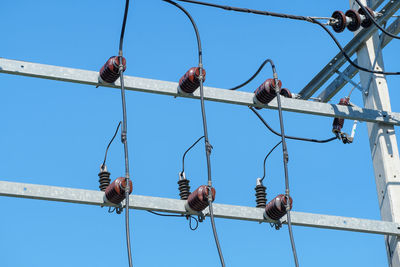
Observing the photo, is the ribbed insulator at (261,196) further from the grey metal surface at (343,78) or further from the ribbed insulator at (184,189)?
the grey metal surface at (343,78)

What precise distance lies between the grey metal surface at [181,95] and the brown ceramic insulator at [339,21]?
2.24 ft

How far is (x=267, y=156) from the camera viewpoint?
7.27 metres

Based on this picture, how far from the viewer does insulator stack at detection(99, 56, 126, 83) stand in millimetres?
6137

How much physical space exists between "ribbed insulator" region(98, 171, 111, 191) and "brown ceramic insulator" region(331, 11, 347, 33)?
2.43 m

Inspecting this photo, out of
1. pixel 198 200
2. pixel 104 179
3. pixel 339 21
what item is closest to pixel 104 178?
pixel 104 179

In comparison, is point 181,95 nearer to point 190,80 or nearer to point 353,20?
point 190,80

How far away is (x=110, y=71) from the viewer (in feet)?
20.1

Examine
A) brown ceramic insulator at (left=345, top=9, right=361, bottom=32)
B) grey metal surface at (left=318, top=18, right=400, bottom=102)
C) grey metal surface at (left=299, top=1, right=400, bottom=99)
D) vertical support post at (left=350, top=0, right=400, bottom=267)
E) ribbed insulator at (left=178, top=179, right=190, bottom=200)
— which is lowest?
ribbed insulator at (left=178, top=179, right=190, bottom=200)

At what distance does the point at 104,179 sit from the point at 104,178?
0.03 ft

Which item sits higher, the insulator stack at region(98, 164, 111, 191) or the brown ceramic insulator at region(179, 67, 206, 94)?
the brown ceramic insulator at region(179, 67, 206, 94)

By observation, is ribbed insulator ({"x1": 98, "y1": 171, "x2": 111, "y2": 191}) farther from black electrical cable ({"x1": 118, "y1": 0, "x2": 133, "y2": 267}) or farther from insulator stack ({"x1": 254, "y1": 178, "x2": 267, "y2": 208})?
insulator stack ({"x1": 254, "y1": 178, "x2": 267, "y2": 208})

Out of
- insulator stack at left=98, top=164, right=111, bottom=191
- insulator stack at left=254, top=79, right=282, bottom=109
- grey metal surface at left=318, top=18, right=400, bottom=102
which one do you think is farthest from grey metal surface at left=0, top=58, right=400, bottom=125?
grey metal surface at left=318, top=18, right=400, bottom=102

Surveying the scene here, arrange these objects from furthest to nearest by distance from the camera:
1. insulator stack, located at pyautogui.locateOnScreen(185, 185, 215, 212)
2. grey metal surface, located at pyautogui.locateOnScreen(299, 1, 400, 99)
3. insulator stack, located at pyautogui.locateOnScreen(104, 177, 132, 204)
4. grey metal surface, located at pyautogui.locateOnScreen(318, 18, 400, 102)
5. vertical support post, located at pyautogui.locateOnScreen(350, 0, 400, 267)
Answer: grey metal surface, located at pyautogui.locateOnScreen(318, 18, 400, 102) < grey metal surface, located at pyautogui.locateOnScreen(299, 1, 400, 99) < vertical support post, located at pyautogui.locateOnScreen(350, 0, 400, 267) < insulator stack, located at pyautogui.locateOnScreen(185, 185, 215, 212) < insulator stack, located at pyautogui.locateOnScreen(104, 177, 132, 204)

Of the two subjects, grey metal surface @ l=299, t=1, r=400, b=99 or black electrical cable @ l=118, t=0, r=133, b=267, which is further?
grey metal surface @ l=299, t=1, r=400, b=99
